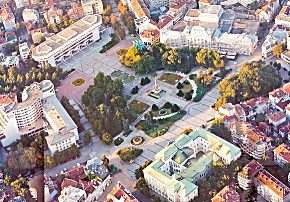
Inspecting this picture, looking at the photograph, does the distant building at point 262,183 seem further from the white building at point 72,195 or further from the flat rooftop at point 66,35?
the flat rooftop at point 66,35

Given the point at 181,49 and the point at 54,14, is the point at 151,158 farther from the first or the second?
the point at 54,14

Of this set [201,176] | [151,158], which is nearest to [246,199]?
[201,176]

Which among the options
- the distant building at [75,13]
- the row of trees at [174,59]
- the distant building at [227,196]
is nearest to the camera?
the distant building at [227,196]

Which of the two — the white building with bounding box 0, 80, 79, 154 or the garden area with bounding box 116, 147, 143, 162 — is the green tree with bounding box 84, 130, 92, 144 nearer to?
the white building with bounding box 0, 80, 79, 154

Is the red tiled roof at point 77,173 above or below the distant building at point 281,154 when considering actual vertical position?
below

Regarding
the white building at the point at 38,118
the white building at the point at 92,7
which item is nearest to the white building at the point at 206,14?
the white building at the point at 92,7
